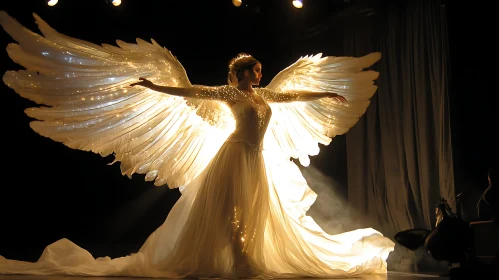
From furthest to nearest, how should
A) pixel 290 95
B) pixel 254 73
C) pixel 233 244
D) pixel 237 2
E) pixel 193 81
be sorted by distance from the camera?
pixel 193 81 < pixel 237 2 < pixel 290 95 < pixel 254 73 < pixel 233 244

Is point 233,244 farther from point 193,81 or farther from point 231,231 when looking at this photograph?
point 193,81

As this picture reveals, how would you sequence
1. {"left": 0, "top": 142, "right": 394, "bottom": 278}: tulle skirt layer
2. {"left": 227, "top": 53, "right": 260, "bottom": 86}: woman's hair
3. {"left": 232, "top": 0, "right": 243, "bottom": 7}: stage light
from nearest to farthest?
{"left": 0, "top": 142, "right": 394, "bottom": 278}: tulle skirt layer → {"left": 227, "top": 53, "right": 260, "bottom": 86}: woman's hair → {"left": 232, "top": 0, "right": 243, "bottom": 7}: stage light

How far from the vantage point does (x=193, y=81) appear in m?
5.52

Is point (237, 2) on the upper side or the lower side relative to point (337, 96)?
upper

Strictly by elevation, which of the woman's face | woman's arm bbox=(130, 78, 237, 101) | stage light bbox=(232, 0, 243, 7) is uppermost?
stage light bbox=(232, 0, 243, 7)

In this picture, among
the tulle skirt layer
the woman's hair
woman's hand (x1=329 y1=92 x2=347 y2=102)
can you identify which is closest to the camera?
the tulle skirt layer

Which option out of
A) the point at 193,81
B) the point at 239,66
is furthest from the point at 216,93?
the point at 193,81

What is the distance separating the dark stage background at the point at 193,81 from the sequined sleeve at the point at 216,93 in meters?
1.85

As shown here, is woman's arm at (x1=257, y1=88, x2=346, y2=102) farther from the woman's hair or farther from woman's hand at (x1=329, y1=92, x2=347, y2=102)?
the woman's hair

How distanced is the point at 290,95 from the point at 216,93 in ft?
1.84

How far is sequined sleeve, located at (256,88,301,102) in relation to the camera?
386 cm

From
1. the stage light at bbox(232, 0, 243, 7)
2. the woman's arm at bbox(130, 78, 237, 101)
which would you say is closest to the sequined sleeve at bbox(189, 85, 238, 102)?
the woman's arm at bbox(130, 78, 237, 101)

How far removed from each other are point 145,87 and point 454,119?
248 cm

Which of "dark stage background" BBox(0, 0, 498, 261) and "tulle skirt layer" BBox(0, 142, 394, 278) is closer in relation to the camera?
"tulle skirt layer" BBox(0, 142, 394, 278)
